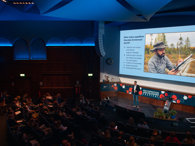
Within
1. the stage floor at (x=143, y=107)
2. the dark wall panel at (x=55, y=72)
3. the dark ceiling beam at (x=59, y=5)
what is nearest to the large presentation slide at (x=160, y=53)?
the stage floor at (x=143, y=107)

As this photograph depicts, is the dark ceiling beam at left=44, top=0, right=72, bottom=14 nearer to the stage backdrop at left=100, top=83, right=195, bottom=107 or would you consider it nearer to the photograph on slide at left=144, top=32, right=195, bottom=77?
the photograph on slide at left=144, top=32, right=195, bottom=77

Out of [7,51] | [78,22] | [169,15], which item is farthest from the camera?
[78,22]

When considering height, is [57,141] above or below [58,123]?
below

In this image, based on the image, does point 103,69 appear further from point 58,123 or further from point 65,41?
point 58,123

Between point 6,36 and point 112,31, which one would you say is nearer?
point 6,36

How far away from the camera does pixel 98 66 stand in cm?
1483

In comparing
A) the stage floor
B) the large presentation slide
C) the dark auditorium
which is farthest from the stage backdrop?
the large presentation slide

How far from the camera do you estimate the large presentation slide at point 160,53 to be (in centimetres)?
1172

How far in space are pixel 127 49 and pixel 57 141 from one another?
9.46 meters

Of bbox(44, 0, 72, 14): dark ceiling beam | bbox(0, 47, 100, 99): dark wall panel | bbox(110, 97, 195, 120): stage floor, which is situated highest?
bbox(44, 0, 72, 14): dark ceiling beam

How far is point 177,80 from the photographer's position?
481 inches

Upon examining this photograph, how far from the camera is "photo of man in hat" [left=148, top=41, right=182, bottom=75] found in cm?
1250

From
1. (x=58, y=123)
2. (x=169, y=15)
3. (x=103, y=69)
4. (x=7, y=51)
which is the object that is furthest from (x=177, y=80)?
→ (x=7, y=51)

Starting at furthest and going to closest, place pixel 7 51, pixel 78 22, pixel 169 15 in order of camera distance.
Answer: pixel 78 22 → pixel 7 51 → pixel 169 15
